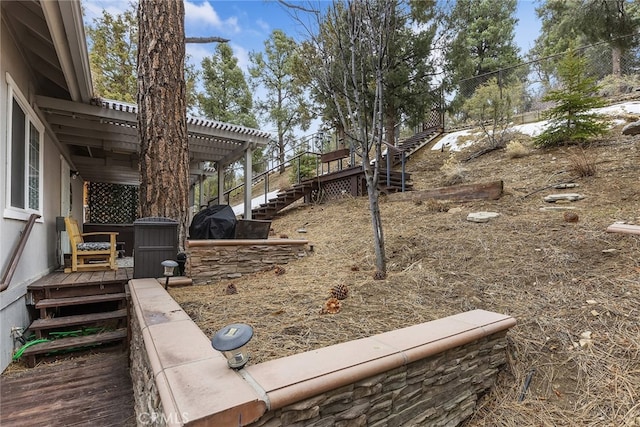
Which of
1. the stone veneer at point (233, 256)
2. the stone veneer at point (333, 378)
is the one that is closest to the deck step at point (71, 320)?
the stone veneer at point (233, 256)

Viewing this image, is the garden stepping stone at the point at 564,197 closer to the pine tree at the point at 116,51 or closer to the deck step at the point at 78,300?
the deck step at the point at 78,300

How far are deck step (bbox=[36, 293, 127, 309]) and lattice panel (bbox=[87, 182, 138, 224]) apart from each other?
739 cm

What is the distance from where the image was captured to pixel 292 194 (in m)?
10.2

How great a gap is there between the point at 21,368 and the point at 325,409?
324cm

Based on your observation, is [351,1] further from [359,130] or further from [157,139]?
[157,139]

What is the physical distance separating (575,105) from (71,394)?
30.9ft

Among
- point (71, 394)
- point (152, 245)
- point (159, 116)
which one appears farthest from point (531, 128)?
point (71, 394)

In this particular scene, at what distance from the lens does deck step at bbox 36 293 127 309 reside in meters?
3.38

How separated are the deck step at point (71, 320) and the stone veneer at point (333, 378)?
1.60m

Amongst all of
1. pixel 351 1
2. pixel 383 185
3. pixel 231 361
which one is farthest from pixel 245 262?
pixel 383 185

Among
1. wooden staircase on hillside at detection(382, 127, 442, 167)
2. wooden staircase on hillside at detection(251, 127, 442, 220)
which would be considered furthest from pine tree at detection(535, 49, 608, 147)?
wooden staircase on hillside at detection(382, 127, 442, 167)

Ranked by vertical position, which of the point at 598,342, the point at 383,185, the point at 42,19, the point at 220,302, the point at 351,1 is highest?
the point at 351,1

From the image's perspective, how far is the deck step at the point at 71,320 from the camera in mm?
3211

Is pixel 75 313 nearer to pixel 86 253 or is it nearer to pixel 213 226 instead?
pixel 86 253
